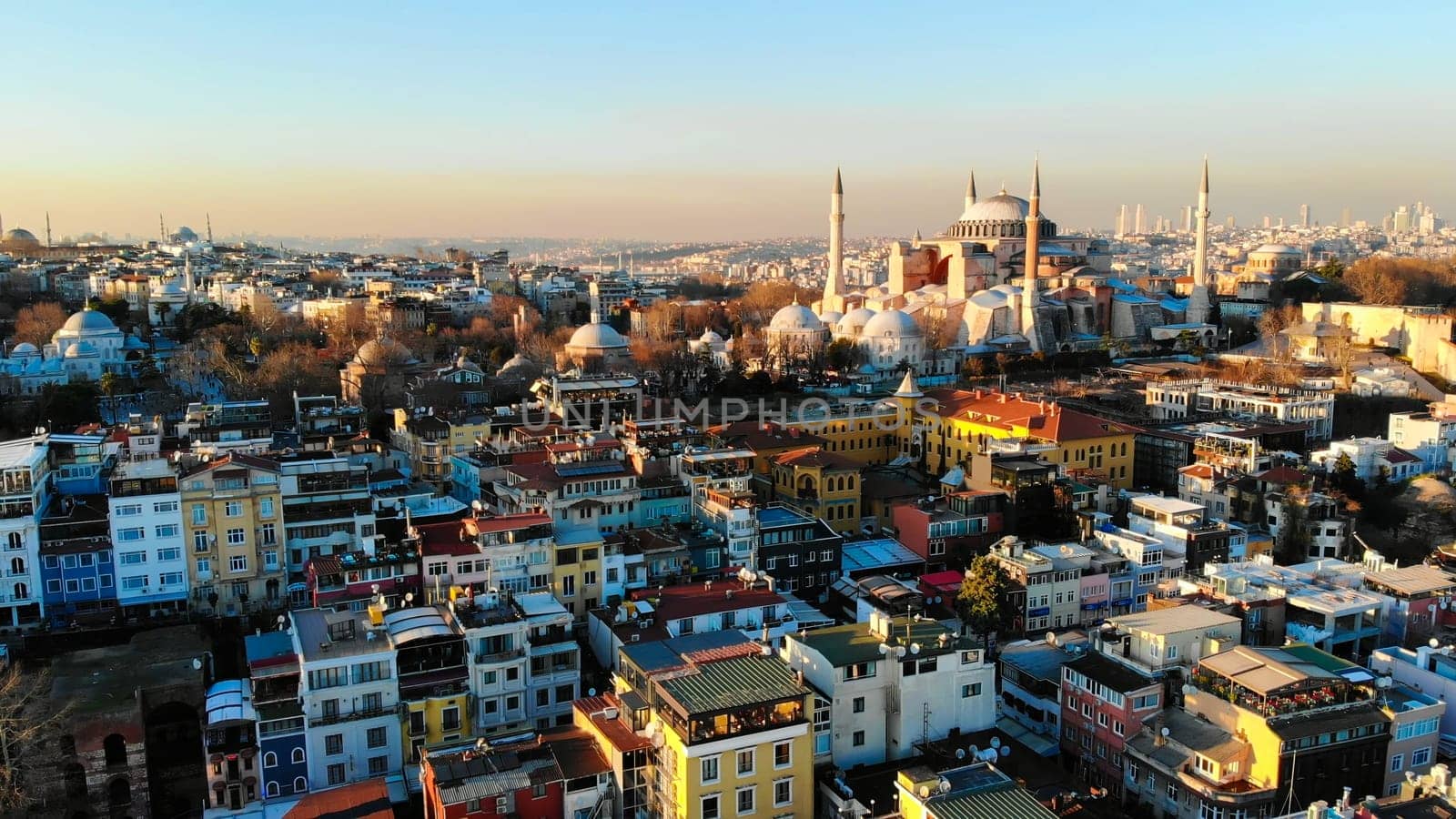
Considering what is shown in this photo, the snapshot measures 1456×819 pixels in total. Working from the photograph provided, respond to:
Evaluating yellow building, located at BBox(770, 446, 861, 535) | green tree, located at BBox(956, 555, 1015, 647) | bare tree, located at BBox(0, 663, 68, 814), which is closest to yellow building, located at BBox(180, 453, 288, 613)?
bare tree, located at BBox(0, 663, 68, 814)

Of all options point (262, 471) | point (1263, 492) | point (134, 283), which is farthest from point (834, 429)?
point (134, 283)

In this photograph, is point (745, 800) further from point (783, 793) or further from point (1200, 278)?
point (1200, 278)

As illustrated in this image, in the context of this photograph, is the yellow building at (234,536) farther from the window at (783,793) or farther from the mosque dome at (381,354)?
the mosque dome at (381,354)

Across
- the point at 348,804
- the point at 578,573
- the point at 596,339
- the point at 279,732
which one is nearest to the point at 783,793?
the point at 348,804

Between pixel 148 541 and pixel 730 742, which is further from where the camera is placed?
pixel 148 541

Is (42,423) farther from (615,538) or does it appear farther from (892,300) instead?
(892,300)

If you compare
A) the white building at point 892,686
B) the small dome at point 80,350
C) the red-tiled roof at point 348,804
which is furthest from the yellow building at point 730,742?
the small dome at point 80,350

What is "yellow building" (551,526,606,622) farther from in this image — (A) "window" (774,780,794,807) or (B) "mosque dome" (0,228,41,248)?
(B) "mosque dome" (0,228,41,248)
